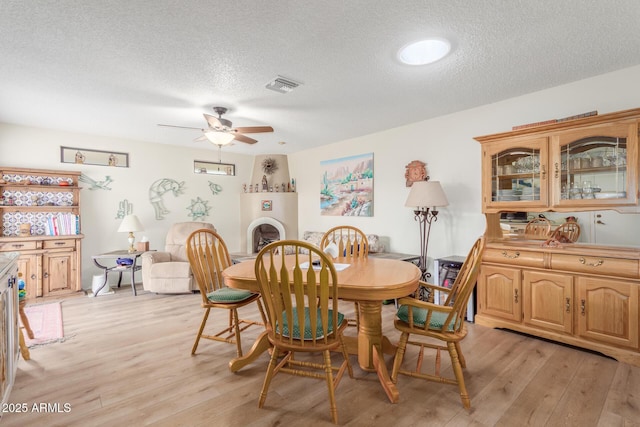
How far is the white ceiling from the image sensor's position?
186cm

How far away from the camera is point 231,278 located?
6.61 ft

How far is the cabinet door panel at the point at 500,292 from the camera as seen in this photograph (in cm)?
287

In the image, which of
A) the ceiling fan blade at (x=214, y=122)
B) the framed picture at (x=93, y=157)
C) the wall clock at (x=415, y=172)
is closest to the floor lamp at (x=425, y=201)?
the wall clock at (x=415, y=172)

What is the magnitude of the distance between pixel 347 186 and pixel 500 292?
279 cm

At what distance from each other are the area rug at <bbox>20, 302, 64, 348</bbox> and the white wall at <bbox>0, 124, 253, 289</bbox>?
96 cm

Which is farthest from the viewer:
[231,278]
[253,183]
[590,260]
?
[253,183]

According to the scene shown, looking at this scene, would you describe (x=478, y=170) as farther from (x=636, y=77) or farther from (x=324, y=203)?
(x=324, y=203)

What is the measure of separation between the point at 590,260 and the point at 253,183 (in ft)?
17.5

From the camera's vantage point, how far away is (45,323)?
10.5 ft

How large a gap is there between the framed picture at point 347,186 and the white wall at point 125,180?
6.38 ft

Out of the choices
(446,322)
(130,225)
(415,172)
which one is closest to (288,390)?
(446,322)

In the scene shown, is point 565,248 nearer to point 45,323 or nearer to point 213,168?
point 45,323

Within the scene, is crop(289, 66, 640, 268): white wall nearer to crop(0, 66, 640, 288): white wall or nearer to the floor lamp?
crop(0, 66, 640, 288): white wall

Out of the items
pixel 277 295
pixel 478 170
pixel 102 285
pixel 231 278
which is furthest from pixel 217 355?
pixel 478 170
